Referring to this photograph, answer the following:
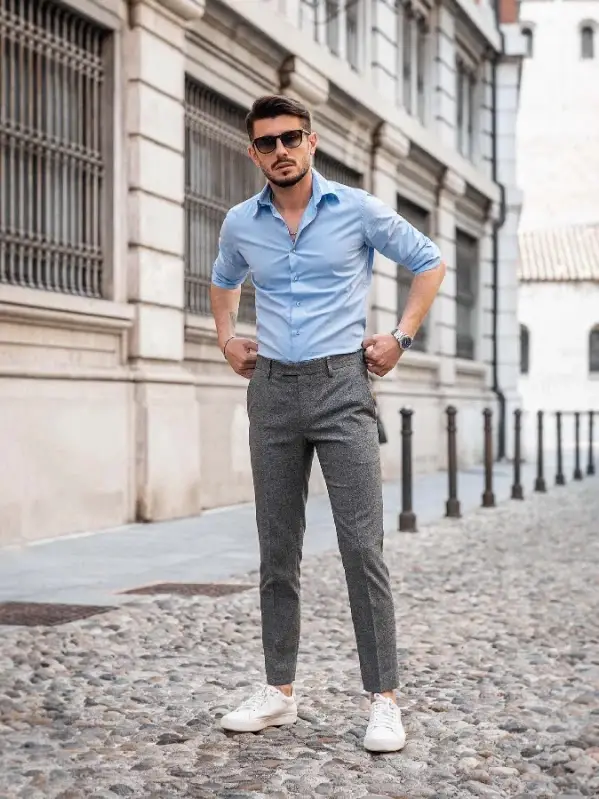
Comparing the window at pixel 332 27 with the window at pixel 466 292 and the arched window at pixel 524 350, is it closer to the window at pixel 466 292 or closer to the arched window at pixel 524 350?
the window at pixel 466 292

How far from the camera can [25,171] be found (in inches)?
364

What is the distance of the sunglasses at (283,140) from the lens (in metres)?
3.55

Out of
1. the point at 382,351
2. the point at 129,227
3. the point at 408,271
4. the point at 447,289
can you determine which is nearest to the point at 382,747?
the point at 382,351

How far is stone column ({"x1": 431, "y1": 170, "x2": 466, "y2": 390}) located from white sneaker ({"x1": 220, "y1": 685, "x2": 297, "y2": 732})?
1659 centimetres

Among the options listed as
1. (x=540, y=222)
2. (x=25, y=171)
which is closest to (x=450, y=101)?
(x=25, y=171)

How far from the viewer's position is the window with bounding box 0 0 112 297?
9023 mm

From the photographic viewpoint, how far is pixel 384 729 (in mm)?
3643

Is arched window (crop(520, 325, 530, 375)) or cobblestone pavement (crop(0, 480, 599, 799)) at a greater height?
arched window (crop(520, 325, 530, 375))

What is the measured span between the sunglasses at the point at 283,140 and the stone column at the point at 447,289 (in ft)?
55.0

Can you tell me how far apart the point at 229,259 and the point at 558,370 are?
143ft

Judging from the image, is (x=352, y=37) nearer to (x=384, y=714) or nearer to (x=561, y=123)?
(x=384, y=714)

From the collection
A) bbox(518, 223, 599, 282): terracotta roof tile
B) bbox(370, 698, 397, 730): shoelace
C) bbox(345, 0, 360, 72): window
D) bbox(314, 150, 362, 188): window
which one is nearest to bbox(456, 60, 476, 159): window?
bbox(345, 0, 360, 72): window

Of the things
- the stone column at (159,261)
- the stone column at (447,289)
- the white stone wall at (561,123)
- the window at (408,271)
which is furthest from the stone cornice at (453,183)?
the white stone wall at (561,123)

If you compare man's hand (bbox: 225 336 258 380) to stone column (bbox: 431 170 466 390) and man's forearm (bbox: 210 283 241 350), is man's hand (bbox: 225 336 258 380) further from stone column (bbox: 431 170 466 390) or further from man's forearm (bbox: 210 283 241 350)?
stone column (bbox: 431 170 466 390)
